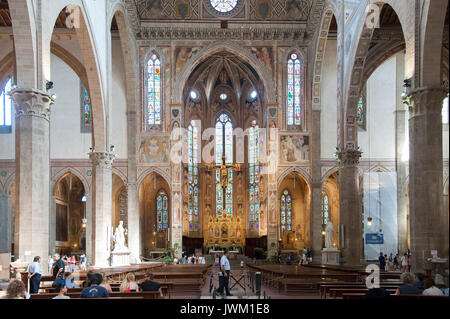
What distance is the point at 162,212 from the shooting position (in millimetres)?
45562

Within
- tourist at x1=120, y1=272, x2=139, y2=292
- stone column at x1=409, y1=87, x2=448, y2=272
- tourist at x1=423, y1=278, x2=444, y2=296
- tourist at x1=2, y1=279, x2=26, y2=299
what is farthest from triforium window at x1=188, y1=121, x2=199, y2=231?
tourist at x1=2, y1=279, x2=26, y2=299

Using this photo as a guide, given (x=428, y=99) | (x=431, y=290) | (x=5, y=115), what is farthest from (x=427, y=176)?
(x=5, y=115)

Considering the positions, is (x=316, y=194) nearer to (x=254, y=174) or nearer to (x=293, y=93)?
(x=293, y=93)

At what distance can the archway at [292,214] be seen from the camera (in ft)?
149

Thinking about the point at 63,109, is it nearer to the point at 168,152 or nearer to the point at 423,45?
the point at 168,152

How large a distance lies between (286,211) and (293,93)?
1173cm

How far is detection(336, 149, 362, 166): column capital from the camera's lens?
88.2 ft

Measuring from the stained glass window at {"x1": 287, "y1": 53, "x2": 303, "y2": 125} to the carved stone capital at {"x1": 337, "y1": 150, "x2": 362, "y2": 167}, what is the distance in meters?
11.7

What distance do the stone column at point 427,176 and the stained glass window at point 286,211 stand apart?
28.9 m

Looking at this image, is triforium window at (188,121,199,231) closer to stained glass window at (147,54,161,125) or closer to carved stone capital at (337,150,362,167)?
stained glass window at (147,54,161,125)

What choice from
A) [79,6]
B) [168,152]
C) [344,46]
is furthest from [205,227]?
[79,6]

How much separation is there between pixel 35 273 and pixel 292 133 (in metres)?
26.1

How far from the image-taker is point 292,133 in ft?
125

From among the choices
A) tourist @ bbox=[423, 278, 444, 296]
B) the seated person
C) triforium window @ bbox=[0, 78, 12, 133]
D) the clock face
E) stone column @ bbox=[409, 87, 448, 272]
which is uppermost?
the clock face
